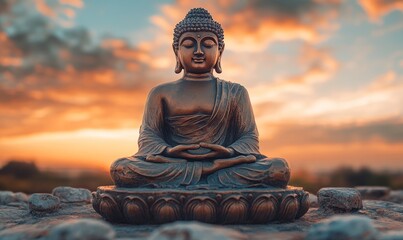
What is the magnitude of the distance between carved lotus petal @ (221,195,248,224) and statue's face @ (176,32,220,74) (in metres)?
2.28

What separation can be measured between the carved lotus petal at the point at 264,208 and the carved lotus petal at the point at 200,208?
489mm

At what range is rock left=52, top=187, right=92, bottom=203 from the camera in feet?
25.7

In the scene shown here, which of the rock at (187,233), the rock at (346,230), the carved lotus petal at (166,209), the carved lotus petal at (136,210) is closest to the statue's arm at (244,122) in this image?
the carved lotus petal at (166,209)

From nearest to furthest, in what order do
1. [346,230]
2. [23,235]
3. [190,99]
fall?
[346,230]
[23,235]
[190,99]

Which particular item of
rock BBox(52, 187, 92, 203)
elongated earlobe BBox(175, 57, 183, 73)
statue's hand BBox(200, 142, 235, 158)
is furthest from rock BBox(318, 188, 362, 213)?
rock BBox(52, 187, 92, 203)

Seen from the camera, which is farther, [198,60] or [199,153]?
[198,60]

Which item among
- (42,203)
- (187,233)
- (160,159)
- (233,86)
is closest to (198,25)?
(233,86)

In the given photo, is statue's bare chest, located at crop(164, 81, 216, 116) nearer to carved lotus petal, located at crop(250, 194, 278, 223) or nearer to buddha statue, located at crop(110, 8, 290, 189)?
buddha statue, located at crop(110, 8, 290, 189)

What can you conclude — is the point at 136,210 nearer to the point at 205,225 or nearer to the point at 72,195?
the point at 205,225

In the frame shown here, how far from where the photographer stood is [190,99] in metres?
6.63

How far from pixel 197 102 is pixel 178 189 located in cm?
162

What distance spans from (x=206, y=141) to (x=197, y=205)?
1.46 metres

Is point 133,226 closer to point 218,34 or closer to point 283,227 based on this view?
point 283,227

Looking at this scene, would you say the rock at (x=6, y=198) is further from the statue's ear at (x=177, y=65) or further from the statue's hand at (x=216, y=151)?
the statue's hand at (x=216, y=151)
